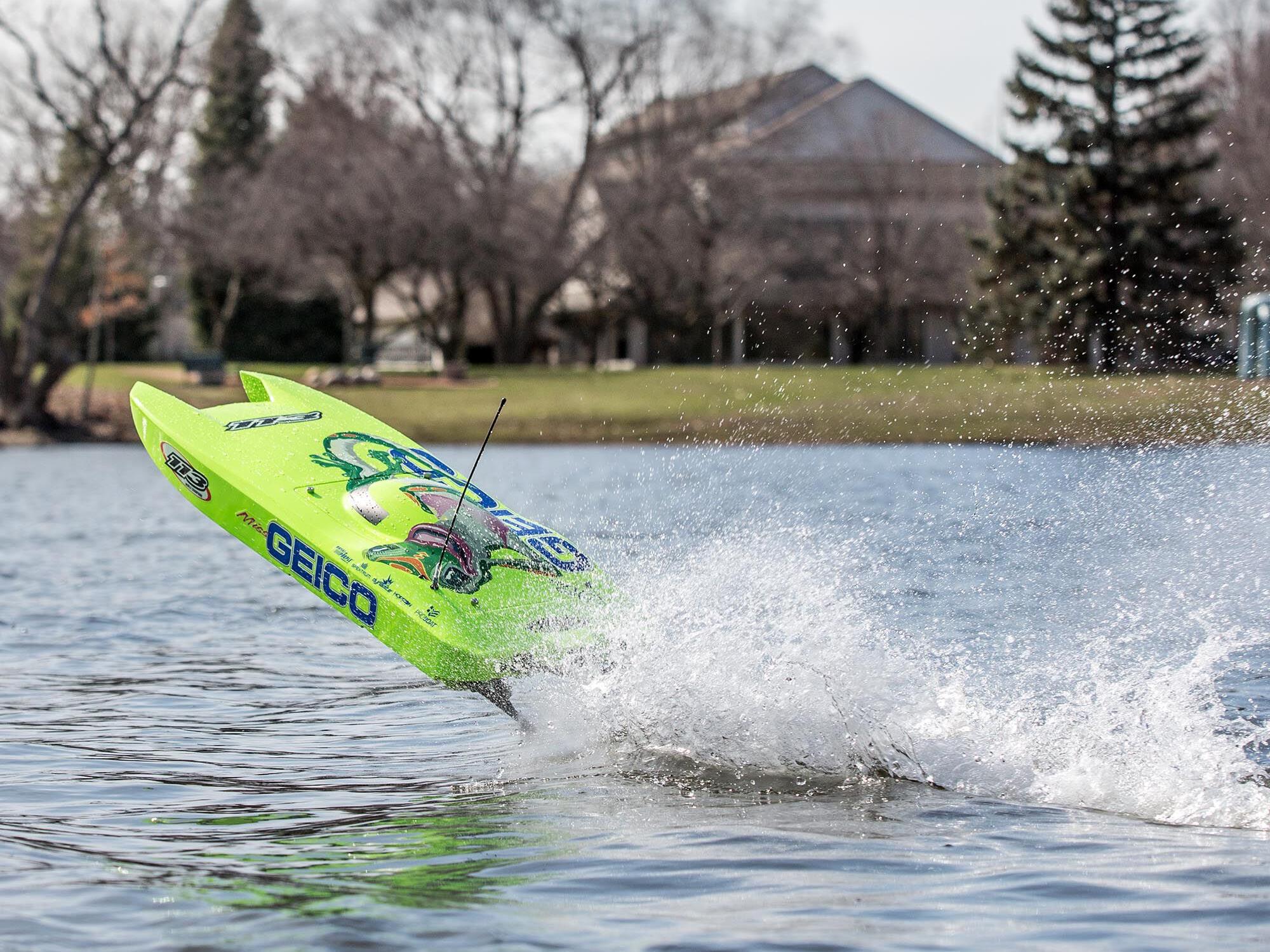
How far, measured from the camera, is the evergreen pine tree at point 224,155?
155 ft

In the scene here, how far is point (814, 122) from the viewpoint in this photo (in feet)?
185

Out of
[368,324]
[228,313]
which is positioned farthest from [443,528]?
[228,313]

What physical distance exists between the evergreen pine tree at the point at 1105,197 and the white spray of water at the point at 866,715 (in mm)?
26680

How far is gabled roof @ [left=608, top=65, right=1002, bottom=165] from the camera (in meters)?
49.3

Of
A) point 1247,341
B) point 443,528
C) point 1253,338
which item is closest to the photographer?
point 443,528

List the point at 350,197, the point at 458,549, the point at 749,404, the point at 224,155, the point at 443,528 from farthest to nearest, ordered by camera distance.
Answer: the point at 224,155
the point at 350,197
the point at 749,404
the point at 443,528
the point at 458,549

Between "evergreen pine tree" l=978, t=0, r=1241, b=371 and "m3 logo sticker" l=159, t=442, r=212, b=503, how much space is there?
27231 mm

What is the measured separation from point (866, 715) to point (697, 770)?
0.78 meters

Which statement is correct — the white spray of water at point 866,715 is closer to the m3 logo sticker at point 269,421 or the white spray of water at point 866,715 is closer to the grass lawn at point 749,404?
the m3 logo sticker at point 269,421

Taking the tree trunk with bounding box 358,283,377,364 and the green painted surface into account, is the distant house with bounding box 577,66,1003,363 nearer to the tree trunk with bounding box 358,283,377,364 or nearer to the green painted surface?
the tree trunk with bounding box 358,283,377,364

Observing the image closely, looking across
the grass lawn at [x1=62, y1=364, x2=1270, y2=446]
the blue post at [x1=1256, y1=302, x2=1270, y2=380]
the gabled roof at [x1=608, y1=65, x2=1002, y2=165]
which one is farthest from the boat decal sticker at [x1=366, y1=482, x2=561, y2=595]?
the gabled roof at [x1=608, y1=65, x2=1002, y2=165]

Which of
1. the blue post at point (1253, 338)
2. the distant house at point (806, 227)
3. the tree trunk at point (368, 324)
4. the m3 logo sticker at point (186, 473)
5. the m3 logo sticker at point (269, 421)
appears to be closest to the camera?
the m3 logo sticker at point (186, 473)

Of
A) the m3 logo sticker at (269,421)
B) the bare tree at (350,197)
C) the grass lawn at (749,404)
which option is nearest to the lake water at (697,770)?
the m3 logo sticker at (269,421)

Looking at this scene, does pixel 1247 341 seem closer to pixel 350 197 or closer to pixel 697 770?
pixel 350 197
